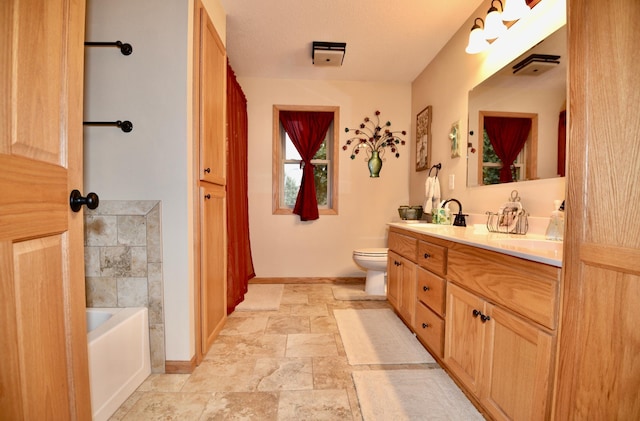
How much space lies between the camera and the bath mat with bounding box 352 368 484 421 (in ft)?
4.16

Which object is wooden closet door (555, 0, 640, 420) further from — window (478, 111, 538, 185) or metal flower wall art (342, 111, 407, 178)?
metal flower wall art (342, 111, 407, 178)

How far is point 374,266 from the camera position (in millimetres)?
2762

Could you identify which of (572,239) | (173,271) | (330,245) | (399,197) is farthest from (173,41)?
(399,197)

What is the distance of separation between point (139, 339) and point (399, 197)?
9.47 ft

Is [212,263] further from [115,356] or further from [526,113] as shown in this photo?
[526,113]

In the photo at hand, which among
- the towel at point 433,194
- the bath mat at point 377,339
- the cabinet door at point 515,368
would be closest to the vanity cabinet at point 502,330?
the cabinet door at point 515,368

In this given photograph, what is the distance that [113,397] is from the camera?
128 centimetres

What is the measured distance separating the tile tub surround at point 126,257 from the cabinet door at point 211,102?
399 mm

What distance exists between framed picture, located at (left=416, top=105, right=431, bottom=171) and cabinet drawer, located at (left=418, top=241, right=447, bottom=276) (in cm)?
140

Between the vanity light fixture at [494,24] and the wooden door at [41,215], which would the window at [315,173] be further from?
the wooden door at [41,215]

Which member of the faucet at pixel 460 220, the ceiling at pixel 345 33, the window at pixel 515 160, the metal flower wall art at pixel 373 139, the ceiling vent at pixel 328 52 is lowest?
the faucet at pixel 460 220

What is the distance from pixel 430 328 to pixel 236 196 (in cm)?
190

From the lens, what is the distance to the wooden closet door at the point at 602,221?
2.00 ft

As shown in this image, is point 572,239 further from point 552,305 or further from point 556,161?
point 556,161
